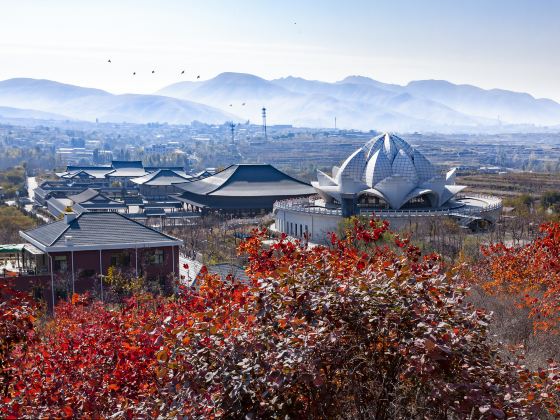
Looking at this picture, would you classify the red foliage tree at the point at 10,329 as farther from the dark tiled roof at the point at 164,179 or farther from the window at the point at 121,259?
the dark tiled roof at the point at 164,179

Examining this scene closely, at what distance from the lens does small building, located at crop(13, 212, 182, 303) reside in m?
31.0

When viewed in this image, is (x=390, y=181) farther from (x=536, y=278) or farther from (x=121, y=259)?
(x=536, y=278)

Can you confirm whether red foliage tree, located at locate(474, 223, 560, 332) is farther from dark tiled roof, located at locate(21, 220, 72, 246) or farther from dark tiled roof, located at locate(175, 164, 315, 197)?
dark tiled roof, located at locate(175, 164, 315, 197)

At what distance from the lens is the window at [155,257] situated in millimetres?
32688

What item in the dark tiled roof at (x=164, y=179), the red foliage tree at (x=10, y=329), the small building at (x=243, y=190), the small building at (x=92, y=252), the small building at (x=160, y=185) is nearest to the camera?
the red foliage tree at (x=10, y=329)

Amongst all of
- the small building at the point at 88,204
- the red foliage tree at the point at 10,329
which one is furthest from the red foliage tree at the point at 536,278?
the small building at the point at 88,204

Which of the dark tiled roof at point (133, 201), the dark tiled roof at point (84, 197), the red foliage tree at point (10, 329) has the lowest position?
the dark tiled roof at point (133, 201)

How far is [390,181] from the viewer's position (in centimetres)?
5481

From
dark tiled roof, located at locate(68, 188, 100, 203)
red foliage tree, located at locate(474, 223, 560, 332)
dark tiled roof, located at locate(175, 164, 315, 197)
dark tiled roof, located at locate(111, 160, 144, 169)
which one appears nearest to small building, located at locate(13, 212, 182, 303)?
red foliage tree, located at locate(474, 223, 560, 332)

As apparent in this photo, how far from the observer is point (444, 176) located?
58062 millimetres

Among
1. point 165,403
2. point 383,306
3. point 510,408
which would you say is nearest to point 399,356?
point 383,306

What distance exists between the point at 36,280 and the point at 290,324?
2461 centimetres

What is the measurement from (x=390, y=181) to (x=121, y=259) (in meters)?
27.4

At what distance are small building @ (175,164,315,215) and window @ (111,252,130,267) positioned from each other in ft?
124
